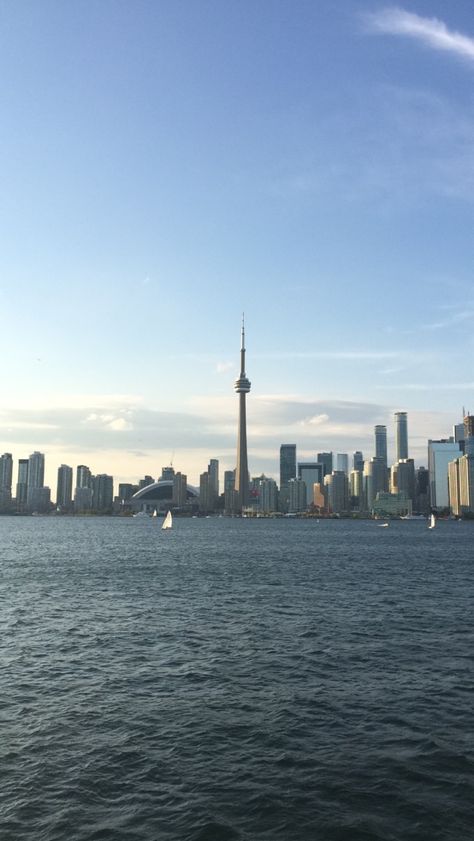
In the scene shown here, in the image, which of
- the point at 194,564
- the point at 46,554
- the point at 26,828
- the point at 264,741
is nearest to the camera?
the point at 26,828

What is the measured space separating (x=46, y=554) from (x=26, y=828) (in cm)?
12458

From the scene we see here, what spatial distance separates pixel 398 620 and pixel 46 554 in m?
99.2

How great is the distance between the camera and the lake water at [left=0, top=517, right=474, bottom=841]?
22828 mm

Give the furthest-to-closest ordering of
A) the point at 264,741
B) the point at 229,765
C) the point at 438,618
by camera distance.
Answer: the point at 438,618 < the point at 264,741 < the point at 229,765

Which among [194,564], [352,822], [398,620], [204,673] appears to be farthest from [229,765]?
[194,564]

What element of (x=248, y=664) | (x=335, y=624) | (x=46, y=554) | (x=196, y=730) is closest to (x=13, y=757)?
(x=196, y=730)

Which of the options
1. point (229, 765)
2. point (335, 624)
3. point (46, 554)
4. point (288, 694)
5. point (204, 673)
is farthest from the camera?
point (46, 554)

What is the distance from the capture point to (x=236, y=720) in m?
32.2

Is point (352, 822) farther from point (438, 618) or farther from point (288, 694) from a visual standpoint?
point (438, 618)

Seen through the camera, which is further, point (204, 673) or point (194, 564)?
point (194, 564)

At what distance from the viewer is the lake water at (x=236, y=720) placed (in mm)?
22828

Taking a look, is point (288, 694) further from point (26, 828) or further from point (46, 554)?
point (46, 554)

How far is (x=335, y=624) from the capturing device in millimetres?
55969

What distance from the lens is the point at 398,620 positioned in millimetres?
58500
